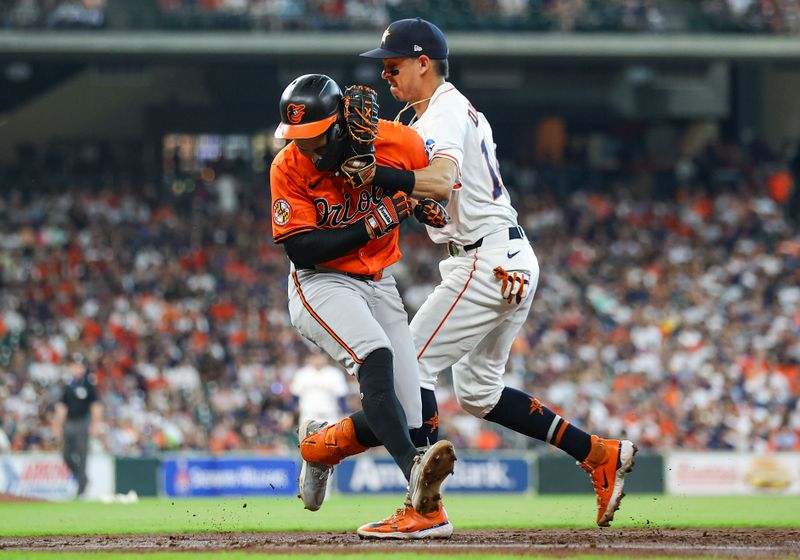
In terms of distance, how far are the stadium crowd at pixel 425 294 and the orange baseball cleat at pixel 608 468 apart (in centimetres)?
1048

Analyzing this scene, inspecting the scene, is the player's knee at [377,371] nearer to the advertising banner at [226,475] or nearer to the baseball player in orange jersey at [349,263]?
the baseball player in orange jersey at [349,263]

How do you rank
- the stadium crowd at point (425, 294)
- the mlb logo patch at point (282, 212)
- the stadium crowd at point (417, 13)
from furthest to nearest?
the stadium crowd at point (417, 13) → the stadium crowd at point (425, 294) → the mlb logo patch at point (282, 212)

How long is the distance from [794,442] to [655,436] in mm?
1849

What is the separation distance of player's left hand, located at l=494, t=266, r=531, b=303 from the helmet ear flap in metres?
1.07

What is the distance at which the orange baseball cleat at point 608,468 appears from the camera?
21.4 feet

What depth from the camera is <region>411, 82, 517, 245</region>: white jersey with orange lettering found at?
→ 620cm

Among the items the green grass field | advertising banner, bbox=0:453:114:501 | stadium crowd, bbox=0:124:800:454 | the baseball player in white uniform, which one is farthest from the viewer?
stadium crowd, bbox=0:124:800:454

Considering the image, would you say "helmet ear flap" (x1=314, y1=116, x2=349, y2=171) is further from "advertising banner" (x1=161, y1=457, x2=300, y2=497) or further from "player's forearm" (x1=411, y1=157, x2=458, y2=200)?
"advertising banner" (x1=161, y1=457, x2=300, y2=497)

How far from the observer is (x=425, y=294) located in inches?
825

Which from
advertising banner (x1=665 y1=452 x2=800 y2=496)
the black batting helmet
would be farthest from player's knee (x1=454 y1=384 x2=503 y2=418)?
advertising banner (x1=665 y1=452 x2=800 y2=496)

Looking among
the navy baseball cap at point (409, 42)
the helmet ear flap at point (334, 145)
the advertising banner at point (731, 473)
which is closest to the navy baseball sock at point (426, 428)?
the helmet ear flap at point (334, 145)

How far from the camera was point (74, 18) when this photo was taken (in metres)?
21.8

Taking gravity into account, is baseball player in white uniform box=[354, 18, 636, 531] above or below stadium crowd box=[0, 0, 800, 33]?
below

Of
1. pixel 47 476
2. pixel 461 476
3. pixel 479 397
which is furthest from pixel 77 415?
pixel 479 397
